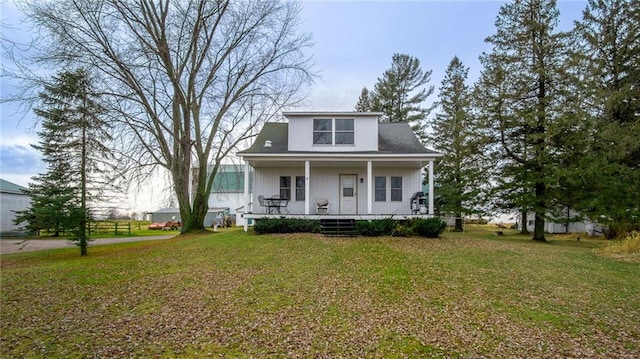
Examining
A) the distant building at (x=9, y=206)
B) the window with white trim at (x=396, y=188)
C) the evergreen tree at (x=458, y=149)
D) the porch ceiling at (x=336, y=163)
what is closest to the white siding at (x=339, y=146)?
the porch ceiling at (x=336, y=163)

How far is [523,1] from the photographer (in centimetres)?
1627

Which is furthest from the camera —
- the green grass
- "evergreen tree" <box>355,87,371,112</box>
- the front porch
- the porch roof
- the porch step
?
"evergreen tree" <box>355,87,371,112</box>

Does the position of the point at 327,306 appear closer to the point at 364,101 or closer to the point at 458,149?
the point at 458,149

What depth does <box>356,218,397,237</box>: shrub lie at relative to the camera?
14.1 m

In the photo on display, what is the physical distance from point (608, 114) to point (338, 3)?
13746mm

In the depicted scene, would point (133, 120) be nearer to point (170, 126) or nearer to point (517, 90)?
point (170, 126)

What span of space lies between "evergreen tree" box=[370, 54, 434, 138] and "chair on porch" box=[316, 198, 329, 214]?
63.2 ft

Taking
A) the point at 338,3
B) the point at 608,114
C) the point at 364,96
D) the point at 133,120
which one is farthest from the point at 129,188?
the point at 364,96

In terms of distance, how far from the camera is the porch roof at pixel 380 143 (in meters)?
15.5

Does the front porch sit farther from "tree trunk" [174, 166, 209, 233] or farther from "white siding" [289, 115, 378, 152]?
"tree trunk" [174, 166, 209, 233]

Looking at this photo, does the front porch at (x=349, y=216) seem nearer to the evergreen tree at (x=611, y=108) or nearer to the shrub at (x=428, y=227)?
the shrub at (x=428, y=227)

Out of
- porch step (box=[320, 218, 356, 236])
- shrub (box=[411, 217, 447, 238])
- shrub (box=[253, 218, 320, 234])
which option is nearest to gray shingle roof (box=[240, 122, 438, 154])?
shrub (box=[253, 218, 320, 234])

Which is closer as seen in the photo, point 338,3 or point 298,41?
point 338,3

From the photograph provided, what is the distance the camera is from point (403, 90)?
33.7 m
